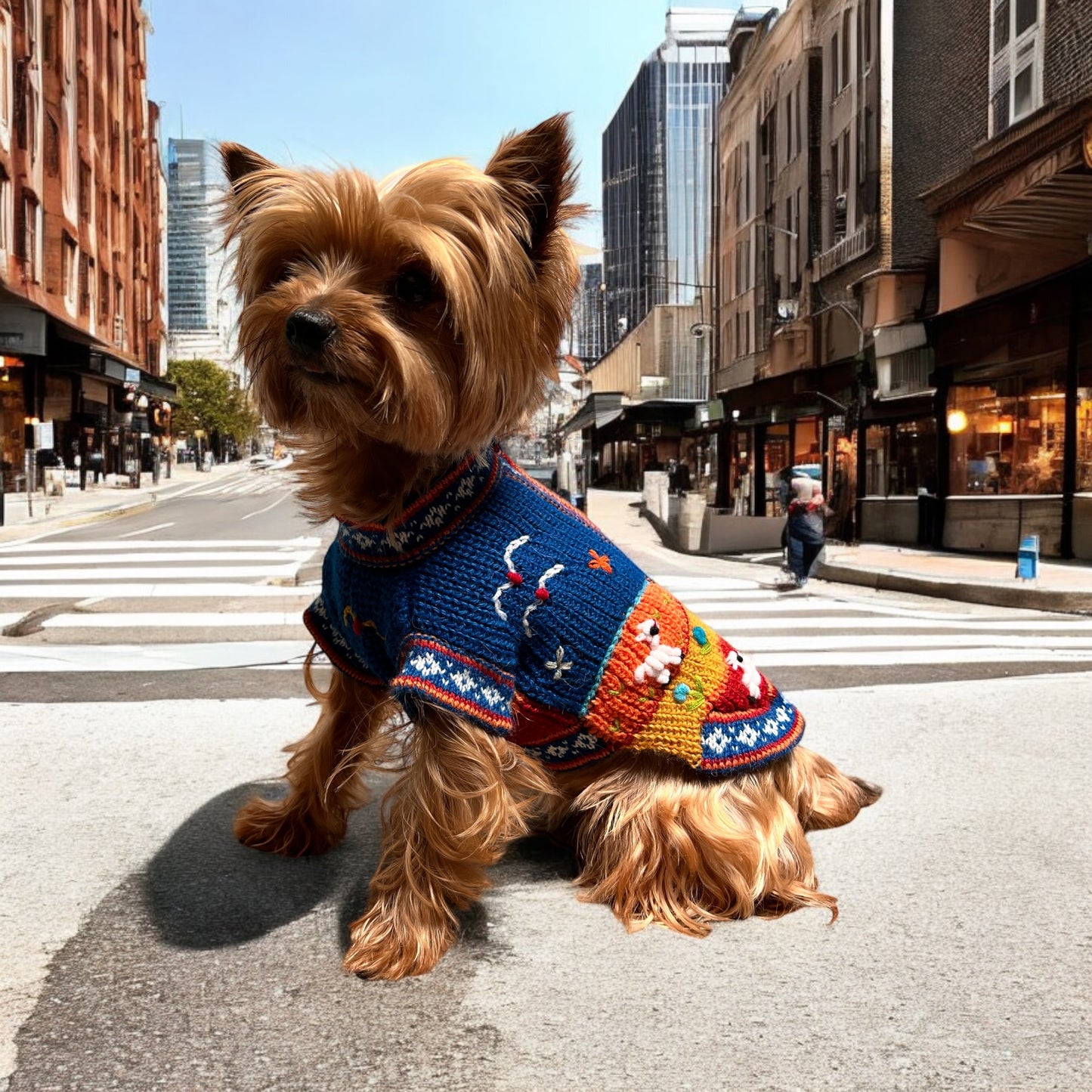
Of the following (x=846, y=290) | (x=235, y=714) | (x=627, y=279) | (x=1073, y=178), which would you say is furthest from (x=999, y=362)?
(x=627, y=279)

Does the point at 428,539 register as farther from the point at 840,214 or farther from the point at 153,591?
the point at 840,214

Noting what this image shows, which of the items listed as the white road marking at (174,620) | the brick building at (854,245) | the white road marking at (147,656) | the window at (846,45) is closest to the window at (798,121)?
the brick building at (854,245)

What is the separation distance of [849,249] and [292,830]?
24006mm

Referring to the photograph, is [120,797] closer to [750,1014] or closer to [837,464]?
[750,1014]

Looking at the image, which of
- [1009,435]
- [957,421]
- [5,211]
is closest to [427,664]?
[1009,435]

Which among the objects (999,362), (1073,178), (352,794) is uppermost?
(1073,178)

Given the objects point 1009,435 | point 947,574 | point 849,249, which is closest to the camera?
point 947,574

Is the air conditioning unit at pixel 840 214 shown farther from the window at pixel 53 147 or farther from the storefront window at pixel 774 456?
the window at pixel 53 147

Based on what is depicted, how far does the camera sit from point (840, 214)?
Answer: 24.8 m

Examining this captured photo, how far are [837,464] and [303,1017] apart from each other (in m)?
21.9

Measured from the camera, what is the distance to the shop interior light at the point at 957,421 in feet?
58.9

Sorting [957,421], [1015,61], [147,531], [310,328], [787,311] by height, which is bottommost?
[147,531]

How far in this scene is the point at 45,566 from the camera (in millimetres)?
10969

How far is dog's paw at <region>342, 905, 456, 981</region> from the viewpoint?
80.8 inches
